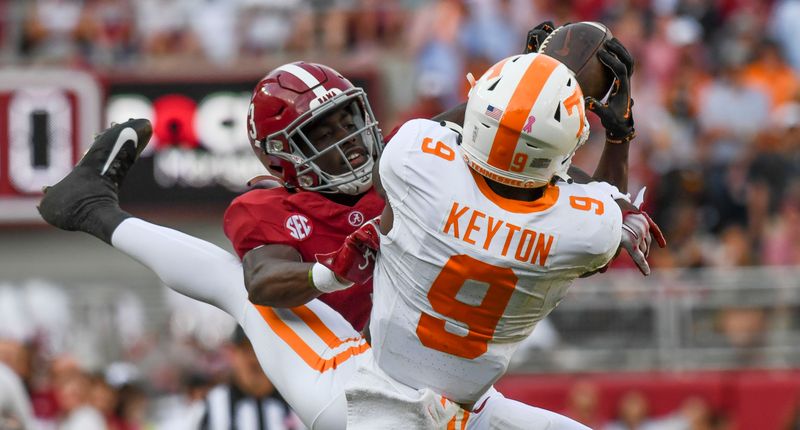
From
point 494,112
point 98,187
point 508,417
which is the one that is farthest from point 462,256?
point 98,187

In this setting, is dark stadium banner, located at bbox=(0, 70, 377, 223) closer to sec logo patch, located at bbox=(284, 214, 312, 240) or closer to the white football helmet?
sec logo patch, located at bbox=(284, 214, 312, 240)

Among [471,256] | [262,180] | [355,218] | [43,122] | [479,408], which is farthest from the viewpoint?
[43,122]

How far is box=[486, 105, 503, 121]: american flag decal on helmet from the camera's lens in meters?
4.41

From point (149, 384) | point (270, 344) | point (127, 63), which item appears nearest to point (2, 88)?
point (127, 63)

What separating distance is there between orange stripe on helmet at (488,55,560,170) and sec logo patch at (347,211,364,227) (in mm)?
831

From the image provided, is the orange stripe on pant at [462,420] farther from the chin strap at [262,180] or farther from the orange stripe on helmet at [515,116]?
the chin strap at [262,180]

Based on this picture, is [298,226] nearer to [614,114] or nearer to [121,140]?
[121,140]

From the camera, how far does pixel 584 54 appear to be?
4.92 m

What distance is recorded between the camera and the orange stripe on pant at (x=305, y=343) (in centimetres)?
498

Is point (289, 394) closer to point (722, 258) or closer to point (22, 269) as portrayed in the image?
point (722, 258)

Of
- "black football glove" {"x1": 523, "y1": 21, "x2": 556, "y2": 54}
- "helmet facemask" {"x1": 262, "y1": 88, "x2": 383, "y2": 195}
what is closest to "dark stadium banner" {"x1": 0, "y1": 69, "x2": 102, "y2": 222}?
"helmet facemask" {"x1": 262, "y1": 88, "x2": 383, "y2": 195}

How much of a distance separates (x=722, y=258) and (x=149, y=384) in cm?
361

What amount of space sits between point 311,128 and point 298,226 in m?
0.32

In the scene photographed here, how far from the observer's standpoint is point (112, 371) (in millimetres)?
9812
